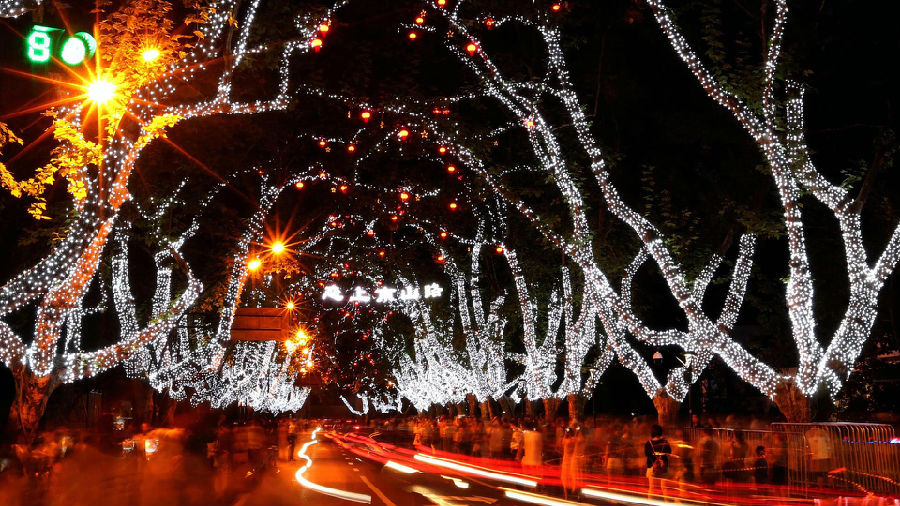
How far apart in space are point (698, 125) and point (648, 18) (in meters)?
3.35

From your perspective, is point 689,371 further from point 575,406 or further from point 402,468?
point 402,468

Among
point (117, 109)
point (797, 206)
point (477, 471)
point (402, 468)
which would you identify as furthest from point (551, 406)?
point (117, 109)

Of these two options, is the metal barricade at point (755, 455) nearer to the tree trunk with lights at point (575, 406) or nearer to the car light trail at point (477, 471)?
the car light trail at point (477, 471)

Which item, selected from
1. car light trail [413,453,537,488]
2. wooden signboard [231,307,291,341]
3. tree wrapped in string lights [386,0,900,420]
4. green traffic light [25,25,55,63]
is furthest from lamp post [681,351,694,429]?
green traffic light [25,25,55,63]

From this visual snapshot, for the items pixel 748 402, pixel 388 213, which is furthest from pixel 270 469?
pixel 748 402

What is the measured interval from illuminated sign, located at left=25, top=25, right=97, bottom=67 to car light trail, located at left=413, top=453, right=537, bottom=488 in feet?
52.3

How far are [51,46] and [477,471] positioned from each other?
70.0ft

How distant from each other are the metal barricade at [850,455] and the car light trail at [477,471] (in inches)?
284

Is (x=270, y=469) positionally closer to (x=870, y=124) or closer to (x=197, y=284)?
(x=197, y=284)

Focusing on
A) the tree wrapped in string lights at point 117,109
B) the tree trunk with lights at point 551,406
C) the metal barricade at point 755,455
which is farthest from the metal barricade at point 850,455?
the tree trunk with lights at point 551,406

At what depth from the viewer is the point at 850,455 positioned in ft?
53.9

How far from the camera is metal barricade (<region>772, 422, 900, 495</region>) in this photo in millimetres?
15617

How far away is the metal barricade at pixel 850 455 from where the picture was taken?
15617 millimetres

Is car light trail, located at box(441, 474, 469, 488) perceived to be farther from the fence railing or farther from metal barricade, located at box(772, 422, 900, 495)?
metal barricade, located at box(772, 422, 900, 495)
